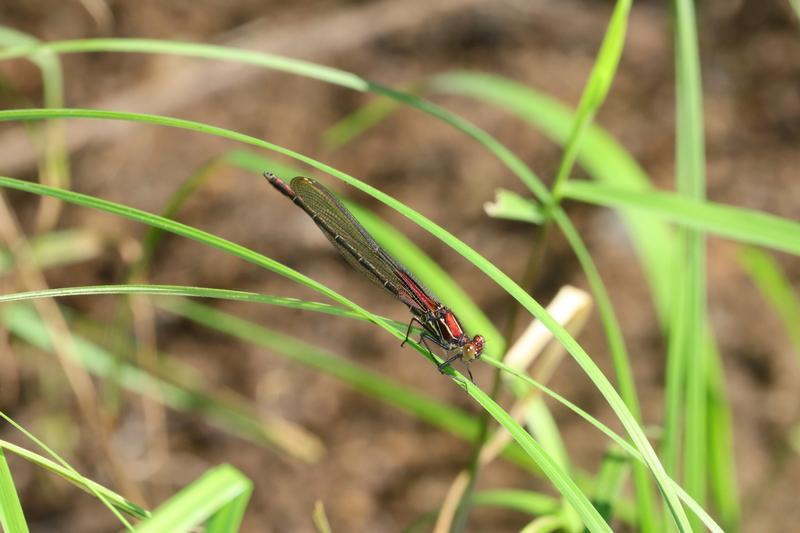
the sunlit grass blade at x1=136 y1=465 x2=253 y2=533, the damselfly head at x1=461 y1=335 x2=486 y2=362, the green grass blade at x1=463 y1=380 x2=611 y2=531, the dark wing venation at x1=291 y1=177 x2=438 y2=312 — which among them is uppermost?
the dark wing venation at x1=291 y1=177 x2=438 y2=312

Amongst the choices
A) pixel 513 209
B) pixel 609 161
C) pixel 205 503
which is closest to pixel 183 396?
pixel 609 161

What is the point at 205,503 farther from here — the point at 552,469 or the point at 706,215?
the point at 706,215

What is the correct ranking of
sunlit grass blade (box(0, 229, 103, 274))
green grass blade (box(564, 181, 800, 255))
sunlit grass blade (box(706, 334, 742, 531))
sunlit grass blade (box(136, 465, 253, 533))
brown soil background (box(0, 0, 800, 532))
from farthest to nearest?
brown soil background (box(0, 0, 800, 532))
sunlit grass blade (box(0, 229, 103, 274))
sunlit grass blade (box(706, 334, 742, 531))
green grass blade (box(564, 181, 800, 255))
sunlit grass blade (box(136, 465, 253, 533))

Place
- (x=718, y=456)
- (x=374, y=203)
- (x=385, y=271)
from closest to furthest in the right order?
(x=385, y=271), (x=718, y=456), (x=374, y=203)

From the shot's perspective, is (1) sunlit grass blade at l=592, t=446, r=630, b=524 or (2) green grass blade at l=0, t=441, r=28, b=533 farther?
(1) sunlit grass blade at l=592, t=446, r=630, b=524

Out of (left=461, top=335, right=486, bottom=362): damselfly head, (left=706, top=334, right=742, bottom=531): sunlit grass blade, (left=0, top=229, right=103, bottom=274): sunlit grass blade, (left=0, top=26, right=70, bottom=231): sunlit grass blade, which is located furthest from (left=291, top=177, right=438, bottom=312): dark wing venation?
(left=0, top=229, right=103, bottom=274): sunlit grass blade

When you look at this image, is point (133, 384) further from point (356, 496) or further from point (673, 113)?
point (673, 113)

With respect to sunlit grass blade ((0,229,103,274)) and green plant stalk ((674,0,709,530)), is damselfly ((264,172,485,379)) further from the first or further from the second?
sunlit grass blade ((0,229,103,274))
